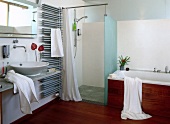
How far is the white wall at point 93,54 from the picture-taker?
15.1 ft

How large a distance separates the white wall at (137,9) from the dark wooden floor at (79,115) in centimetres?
254

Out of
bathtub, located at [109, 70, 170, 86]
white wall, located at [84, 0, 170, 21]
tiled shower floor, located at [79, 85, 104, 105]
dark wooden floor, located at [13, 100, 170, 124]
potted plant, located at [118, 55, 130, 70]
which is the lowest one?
dark wooden floor, located at [13, 100, 170, 124]

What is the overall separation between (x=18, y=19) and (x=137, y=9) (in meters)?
3.05

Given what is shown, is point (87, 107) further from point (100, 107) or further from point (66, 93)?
point (66, 93)

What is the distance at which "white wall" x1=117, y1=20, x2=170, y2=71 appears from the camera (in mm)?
3896

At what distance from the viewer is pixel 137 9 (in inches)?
166

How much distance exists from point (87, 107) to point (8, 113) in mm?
1498

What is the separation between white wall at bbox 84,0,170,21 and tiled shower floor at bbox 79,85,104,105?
210cm

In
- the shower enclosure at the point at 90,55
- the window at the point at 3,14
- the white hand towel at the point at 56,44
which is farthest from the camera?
the shower enclosure at the point at 90,55

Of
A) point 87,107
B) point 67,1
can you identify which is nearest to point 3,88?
point 87,107

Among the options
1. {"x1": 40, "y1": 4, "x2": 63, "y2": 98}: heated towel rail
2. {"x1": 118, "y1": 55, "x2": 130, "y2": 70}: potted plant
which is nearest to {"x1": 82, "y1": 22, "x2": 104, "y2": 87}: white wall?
{"x1": 118, "y1": 55, "x2": 130, "y2": 70}: potted plant

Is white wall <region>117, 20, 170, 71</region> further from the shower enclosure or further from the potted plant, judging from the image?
the shower enclosure

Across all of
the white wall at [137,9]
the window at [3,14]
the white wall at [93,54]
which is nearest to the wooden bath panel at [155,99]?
the white wall at [93,54]

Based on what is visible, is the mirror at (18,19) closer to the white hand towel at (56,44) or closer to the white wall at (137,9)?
the white hand towel at (56,44)
